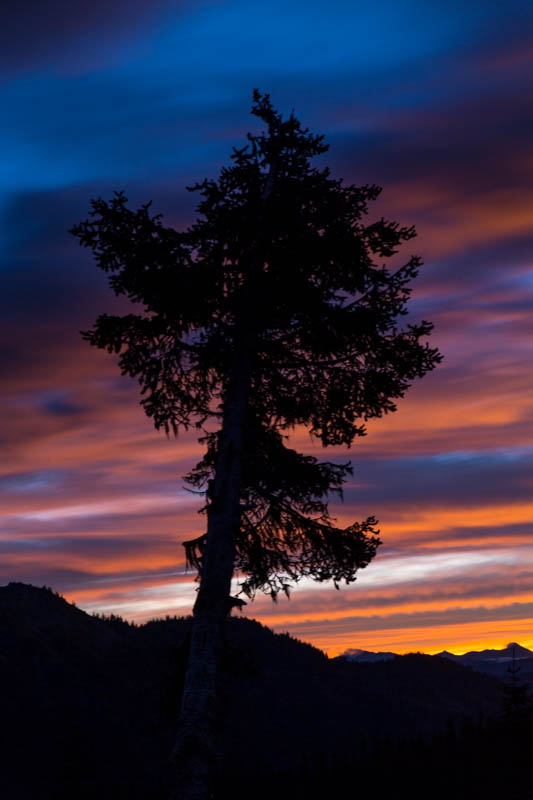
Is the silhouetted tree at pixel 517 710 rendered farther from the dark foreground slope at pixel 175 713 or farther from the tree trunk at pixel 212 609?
the tree trunk at pixel 212 609

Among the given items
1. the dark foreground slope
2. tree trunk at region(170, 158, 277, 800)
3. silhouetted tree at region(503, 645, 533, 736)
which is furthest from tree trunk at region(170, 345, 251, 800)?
silhouetted tree at region(503, 645, 533, 736)

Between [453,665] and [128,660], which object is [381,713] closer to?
[128,660]

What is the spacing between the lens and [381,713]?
101 meters

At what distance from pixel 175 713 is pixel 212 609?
306cm

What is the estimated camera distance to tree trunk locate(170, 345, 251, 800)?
12.8m

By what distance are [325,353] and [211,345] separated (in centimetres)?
209

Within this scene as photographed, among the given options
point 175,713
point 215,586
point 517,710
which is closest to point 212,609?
point 215,586

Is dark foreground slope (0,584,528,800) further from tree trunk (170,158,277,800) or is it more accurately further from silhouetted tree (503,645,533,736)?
silhouetted tree (503,645,533,736)

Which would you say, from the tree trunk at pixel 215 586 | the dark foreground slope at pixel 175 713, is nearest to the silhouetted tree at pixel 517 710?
the dark foreground slope at pixel 175 713

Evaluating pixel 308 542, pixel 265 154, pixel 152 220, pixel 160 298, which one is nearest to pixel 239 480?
pixel 308 542

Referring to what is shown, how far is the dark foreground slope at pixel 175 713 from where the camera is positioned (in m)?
17.1

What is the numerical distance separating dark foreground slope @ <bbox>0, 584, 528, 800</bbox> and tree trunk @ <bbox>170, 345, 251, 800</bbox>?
0.49m

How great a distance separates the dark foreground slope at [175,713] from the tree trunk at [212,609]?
1.62 feet

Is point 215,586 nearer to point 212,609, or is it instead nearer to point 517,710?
point 212,609
